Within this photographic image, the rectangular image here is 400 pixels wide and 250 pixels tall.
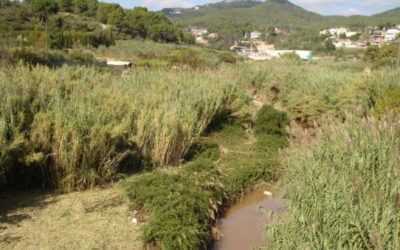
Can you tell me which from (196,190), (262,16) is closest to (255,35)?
(262,16)

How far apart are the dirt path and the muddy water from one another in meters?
1.05

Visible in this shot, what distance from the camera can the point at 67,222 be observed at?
4.46m

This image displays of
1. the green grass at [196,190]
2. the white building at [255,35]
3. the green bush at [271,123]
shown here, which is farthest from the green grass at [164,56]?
the white building at [255,35]

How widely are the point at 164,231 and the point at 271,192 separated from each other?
2.57 m

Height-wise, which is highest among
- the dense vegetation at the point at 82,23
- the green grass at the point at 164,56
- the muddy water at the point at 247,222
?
the dense vegetation at the point at 82,23

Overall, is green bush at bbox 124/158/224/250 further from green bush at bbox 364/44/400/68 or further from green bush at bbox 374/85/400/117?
green bush at bbox 364/44/400/68

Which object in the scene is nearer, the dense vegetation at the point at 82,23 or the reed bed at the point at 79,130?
the reed bed at the point at 79,130

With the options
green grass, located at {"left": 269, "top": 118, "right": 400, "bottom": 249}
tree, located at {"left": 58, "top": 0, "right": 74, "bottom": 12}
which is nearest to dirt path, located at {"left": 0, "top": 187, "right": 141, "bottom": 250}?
green grass, located at {"left": 269, "top": 118, "right": 400, "bottom": 249}

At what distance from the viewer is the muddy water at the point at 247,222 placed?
4.86 metres

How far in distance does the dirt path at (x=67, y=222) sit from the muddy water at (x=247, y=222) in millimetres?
1049

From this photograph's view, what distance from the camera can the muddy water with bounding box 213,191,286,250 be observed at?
4859 millimetres

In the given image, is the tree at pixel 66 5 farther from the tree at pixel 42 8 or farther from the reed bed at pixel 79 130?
the reed bed at pixel 79 130

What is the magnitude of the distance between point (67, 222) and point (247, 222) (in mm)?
2150

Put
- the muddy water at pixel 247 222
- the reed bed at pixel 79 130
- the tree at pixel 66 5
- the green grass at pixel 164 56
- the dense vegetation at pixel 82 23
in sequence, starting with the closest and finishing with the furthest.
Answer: the muddy water at pixel 247 222 → the reed bed at pixel 79 130 → the green grass at pixel 164 56 → the dense vegetation at pixel 82 23 → the tree at pixel 66 5
